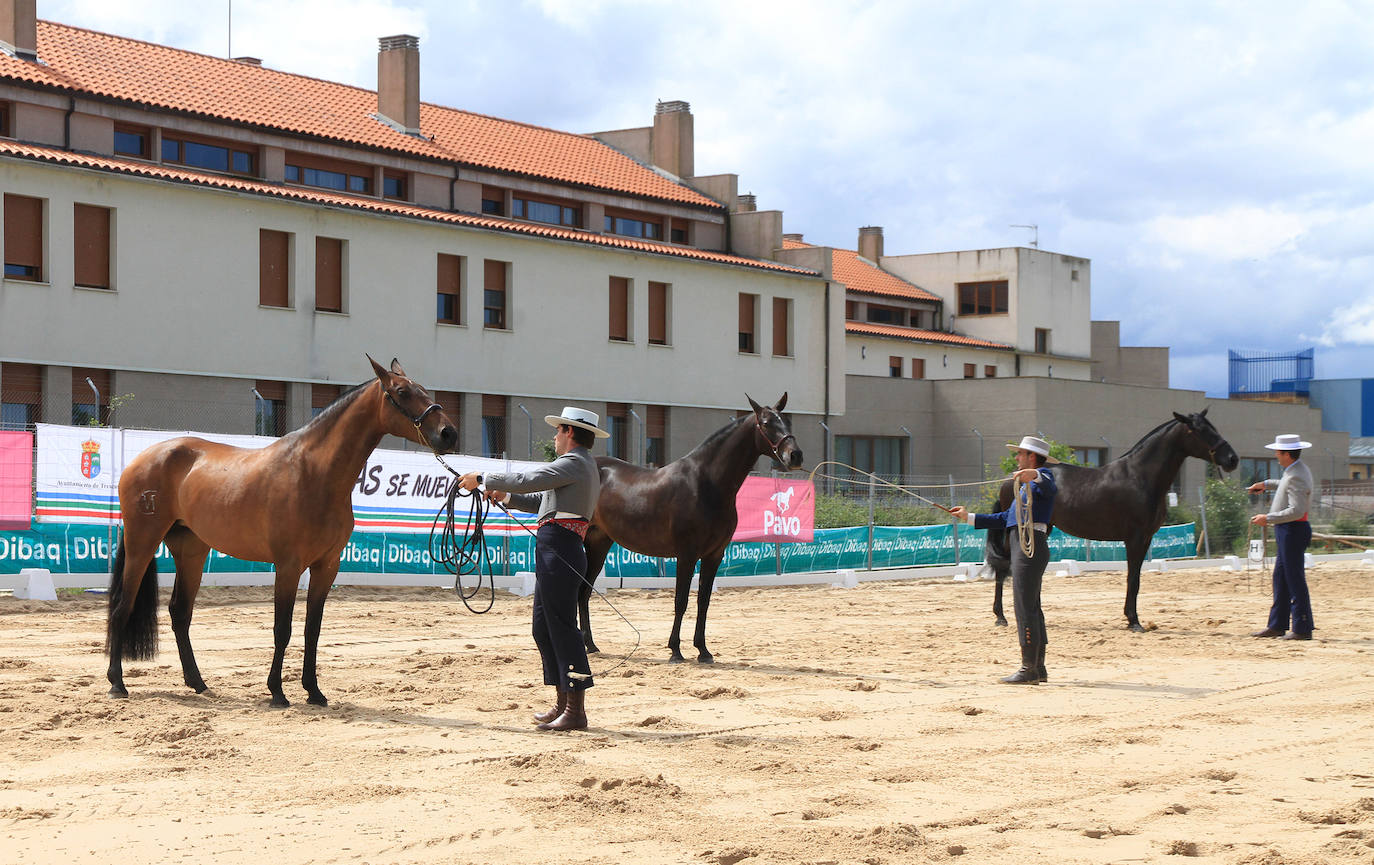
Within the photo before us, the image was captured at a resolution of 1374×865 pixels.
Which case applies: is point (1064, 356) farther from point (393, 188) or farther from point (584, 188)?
point (393, 188)

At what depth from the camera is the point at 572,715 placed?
9.18m

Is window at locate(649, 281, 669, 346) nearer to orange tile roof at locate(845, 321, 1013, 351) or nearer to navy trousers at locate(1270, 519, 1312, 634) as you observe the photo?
orange tile roof at locate(845, 321, 1013, 351)

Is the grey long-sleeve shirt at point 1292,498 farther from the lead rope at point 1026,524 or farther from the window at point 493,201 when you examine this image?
the window at point 493,201

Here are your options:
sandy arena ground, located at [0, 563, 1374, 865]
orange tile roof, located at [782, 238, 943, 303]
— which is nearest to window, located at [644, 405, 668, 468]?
orange tile roof, located at [782, 238, 943, 303]

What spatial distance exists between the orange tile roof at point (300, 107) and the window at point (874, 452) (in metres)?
8.57

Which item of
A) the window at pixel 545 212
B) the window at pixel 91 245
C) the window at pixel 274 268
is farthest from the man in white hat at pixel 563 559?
the window at pixel 545 212

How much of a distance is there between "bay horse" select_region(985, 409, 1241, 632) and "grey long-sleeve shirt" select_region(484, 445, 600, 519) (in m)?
9.21

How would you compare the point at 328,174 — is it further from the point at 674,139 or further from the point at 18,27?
the point at 674,139

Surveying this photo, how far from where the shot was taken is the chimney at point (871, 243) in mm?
67312

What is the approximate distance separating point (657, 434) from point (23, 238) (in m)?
16.7

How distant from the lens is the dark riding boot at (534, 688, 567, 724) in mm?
9211

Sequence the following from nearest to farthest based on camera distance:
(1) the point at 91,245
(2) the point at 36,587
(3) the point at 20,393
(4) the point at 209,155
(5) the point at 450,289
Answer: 1. (2) the point at 36,587
2. (3) the point at 20,393
3. (1) the point at 91,245
4. (4) the point at 209,155
5. (5) the point at 450,289

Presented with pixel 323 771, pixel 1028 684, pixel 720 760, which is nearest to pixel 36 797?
pixel 323 771

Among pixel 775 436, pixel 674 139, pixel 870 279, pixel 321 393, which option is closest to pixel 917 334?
pixel 870 279
